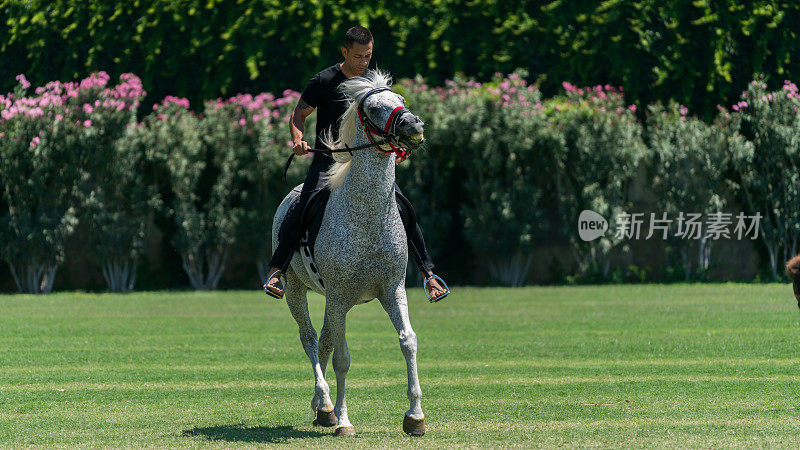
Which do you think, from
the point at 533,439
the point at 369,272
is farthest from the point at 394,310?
the point at 533,439

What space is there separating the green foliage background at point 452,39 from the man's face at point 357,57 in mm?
18189

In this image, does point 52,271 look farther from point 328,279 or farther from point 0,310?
point 328,279

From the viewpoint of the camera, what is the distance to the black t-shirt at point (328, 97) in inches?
365

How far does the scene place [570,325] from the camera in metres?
17.0

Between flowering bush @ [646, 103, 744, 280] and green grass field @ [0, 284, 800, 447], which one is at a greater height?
flowering bush @ [646, 103, 744, 280]

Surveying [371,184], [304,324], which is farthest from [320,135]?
[304,324]

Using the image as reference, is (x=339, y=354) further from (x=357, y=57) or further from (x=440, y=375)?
(x=440, y=375)

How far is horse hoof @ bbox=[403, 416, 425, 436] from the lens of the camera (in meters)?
8.30

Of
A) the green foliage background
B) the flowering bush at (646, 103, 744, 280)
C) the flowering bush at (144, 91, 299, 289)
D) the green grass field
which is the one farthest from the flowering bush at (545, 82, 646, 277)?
the flowering bush at (144, 91, 299, 289)

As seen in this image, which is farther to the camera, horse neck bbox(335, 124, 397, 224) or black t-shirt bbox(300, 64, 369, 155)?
black t-shirt bbox(300, 64, 369, 155)

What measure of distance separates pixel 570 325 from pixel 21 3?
63.1ft

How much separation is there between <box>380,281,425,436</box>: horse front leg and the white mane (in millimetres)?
1037

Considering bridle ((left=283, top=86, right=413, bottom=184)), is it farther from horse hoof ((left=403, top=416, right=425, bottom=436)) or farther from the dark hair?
horse hoof ((left=403, top=416, right=425, bottom=436))

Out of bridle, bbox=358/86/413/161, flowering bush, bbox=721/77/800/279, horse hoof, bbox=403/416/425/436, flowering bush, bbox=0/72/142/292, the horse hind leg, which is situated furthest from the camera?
flowering bush, bbox=721/77/800/279
